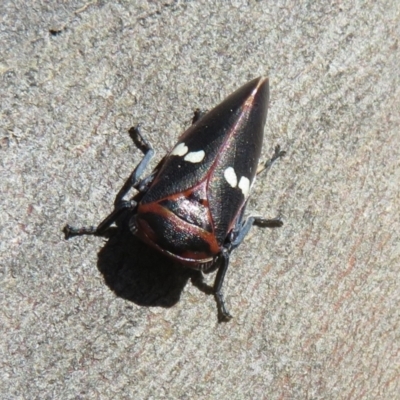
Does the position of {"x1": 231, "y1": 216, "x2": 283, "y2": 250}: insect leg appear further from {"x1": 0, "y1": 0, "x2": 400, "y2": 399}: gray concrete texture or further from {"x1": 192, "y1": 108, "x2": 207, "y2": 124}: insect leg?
{"x1": 192, "y1": 108, "x2": 207, "y2": 124}: insect leg

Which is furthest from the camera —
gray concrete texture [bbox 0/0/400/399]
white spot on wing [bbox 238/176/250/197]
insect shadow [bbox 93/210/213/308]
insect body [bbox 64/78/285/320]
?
white spot on wing [bbox 238/176/250/197]

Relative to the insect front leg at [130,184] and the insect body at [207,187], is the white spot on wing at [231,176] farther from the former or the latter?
the insect front leg at [130,184]

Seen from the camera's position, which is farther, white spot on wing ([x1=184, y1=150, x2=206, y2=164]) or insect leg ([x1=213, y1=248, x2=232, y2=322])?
white spot on wing ([x1=184, y1=150, x2=206, y2=164])

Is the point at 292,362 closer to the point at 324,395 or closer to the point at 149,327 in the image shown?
the point at 324,395

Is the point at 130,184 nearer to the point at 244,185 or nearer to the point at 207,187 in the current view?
the point at 207,187

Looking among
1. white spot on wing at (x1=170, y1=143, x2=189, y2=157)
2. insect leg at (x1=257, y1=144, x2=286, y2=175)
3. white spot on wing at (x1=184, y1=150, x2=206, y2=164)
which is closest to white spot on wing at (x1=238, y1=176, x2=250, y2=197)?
insect leg at (x1=257, y1=144, x2=286, y2=175)

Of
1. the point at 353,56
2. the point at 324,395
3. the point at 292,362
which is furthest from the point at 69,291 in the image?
the point at 353,56

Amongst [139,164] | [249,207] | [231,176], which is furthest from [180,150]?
[249,207]
